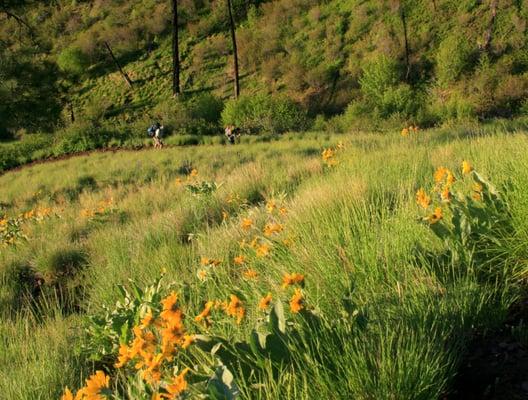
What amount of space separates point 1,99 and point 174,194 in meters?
18.4

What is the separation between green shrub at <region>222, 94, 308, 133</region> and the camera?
20.8 meters

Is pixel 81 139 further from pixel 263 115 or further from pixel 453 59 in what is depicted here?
pixel 453 59

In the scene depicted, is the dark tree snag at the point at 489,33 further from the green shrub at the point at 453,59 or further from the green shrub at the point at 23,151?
the green shrub at the point at 23,151

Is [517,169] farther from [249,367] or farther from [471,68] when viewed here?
[471,68]

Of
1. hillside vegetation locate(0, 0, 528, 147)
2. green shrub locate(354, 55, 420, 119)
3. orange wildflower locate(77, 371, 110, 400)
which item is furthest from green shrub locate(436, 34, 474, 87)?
orange wildflower locate(77, 371, 110, 400)

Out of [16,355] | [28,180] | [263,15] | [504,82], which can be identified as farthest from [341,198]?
[263,15]

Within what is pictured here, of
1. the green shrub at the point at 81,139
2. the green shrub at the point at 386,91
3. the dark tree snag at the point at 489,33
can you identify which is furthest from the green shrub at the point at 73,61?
the dark tree snag at the point at 489,33

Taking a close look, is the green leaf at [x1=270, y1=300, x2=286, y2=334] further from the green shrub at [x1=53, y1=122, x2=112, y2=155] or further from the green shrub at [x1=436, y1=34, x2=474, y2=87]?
the green shrub at [x1=436, y1=34, x2=474, y2=87]

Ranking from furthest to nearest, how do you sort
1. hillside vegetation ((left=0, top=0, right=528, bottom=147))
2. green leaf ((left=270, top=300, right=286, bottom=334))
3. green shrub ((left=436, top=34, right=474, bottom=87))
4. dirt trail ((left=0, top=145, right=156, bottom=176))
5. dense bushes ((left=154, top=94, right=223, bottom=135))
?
green shrub ((left=436, top=34, right=474, bottom=87)) < hillside vegetation ((left=0, top=0, right=528, bottom=147)) < dense bushes ((left=154, top=94, right=223, bottom=135)) < dirt trail ((left=0, top=145, right=156, bottom=176)) < green leaf ((left=270, top=300, right=286, bottom=334))

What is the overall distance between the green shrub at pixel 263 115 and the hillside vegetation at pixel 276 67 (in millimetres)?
91

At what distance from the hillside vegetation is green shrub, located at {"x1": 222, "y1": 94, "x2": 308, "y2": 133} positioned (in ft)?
0.30

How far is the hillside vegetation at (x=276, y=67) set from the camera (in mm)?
22734

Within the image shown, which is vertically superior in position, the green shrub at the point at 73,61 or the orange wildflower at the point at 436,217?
the green shrub at the point at 73,61

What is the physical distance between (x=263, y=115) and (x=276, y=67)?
30.2 ft
